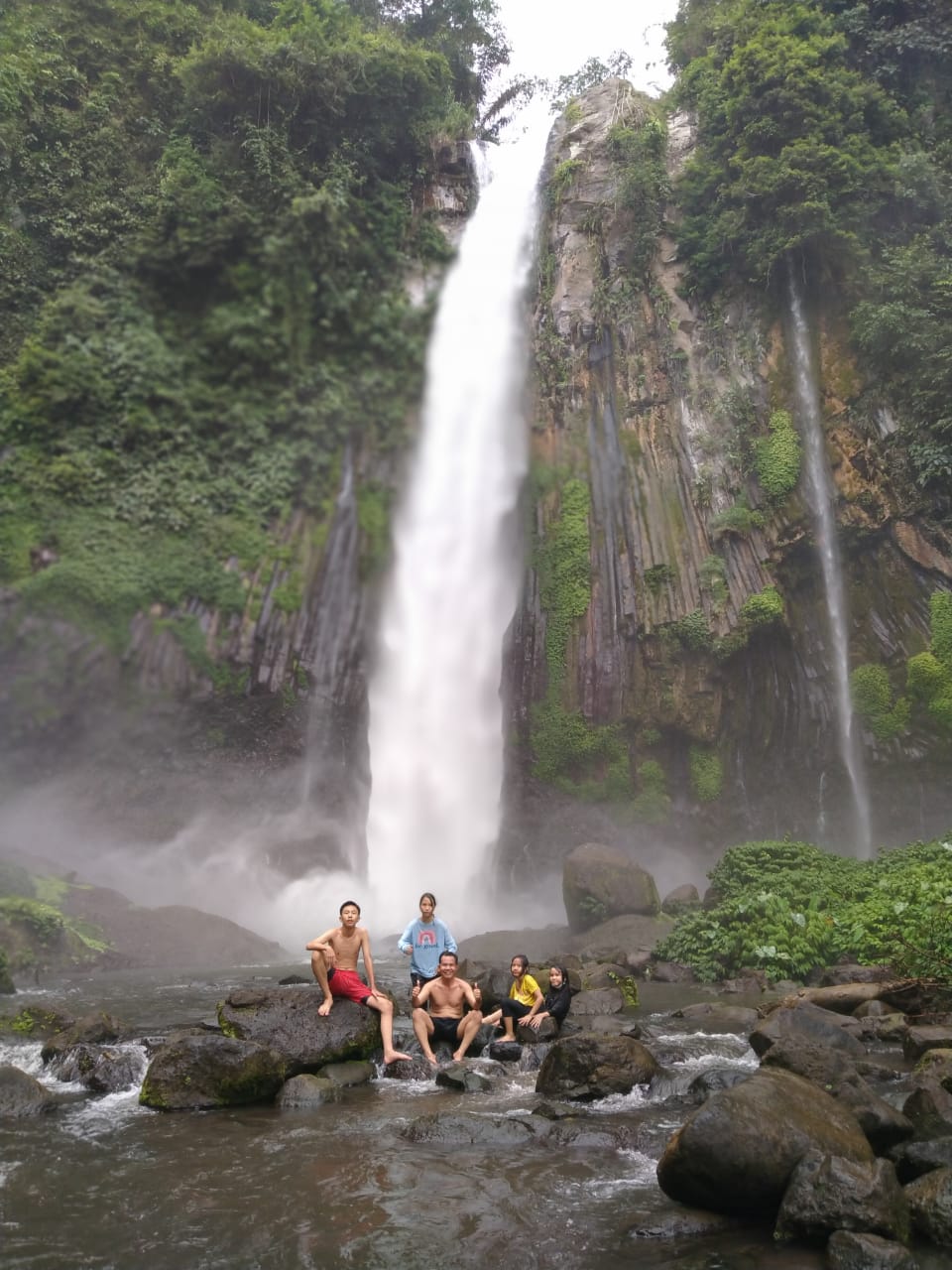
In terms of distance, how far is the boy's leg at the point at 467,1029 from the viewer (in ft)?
25.8

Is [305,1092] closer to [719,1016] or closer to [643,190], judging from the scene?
[719,1016]

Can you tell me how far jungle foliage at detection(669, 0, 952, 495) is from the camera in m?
19.6

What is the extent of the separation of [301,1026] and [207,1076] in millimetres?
1045

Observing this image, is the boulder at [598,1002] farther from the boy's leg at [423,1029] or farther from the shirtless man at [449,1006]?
the boy's leg at [423,1029]

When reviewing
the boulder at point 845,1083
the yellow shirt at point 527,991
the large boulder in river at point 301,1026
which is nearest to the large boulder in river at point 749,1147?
the boulder at point 845,1083

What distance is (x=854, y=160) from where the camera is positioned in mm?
20734

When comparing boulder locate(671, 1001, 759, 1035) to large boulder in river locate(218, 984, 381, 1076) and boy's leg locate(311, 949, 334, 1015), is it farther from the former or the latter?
boy's leg locate(311, 949, 334, 1015)

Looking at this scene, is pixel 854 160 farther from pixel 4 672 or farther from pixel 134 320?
pixel 4 672

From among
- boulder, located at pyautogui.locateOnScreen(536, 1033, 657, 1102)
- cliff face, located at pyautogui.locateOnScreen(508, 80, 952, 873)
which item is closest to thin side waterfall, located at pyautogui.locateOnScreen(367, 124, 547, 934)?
cliff face, located at pyautogui.locateOnScreen(508, 80, 952, 873)

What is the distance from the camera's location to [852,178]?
20891 millimetres

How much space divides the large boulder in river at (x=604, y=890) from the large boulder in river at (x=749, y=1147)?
11.5 meters

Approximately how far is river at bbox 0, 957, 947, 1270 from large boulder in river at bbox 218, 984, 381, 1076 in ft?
1.62

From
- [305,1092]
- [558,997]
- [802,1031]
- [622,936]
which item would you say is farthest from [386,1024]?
[622,936]

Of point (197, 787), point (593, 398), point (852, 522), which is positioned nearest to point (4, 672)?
point (197, 787)
